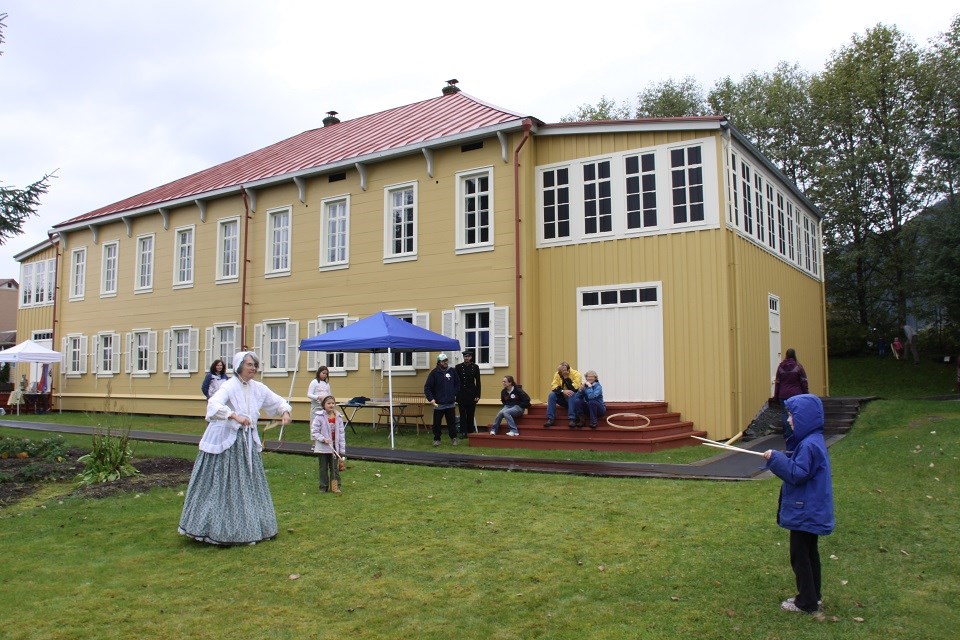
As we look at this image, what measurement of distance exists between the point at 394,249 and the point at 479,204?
2651 millimetres

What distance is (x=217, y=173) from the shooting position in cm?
2541

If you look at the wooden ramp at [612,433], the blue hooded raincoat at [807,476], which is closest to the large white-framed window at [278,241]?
the wooden ramp at [612,433]

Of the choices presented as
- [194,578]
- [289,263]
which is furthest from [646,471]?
[289,263]

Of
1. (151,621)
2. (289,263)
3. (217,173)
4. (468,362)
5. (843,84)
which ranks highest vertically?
(843,84)

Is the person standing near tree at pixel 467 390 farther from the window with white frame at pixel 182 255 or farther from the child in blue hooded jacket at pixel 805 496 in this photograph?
the window with white frame at pixel 182 255

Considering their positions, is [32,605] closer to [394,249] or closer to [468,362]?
[468,362]

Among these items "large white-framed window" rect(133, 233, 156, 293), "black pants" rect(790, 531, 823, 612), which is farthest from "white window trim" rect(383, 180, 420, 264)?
"black pants" rect(790, 531, 823, 612)

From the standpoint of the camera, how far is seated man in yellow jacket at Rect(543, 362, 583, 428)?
1446 cm

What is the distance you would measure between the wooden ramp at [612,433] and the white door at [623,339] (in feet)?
1.81

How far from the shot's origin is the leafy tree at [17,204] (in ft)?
45.4

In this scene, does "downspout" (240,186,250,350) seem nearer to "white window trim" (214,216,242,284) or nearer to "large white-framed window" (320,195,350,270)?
"white window trim" (214,216,242,284)

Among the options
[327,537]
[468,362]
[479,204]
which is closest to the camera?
[327,537]

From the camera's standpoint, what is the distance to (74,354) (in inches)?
1047

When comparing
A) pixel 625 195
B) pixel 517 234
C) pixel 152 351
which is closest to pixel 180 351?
pixel 152 351
